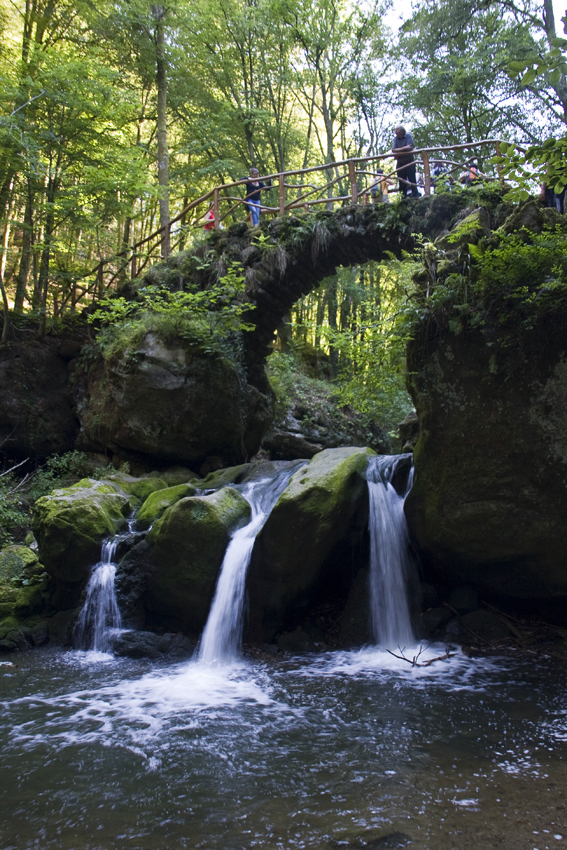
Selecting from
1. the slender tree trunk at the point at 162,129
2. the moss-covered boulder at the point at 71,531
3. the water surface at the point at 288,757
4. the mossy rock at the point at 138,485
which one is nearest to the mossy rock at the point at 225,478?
the mossy rock at the point at 138,485

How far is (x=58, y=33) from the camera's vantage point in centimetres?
1644

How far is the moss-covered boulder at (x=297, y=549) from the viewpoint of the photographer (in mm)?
6871

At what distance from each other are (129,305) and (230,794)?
10.4 meters

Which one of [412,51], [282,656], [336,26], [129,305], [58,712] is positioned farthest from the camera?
[336,26]

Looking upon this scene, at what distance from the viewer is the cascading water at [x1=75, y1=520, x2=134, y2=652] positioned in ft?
22.9

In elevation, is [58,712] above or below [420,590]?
below

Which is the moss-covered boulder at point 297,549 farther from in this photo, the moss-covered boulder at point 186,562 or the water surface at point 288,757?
the water surface at point 288,757

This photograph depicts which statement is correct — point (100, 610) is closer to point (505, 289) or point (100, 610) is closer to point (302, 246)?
point (505, 289)

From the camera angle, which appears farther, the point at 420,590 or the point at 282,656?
the point at 420,590

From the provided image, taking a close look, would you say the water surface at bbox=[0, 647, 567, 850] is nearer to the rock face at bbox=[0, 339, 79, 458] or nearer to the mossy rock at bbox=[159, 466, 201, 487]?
the mossy rock at bbox=[159, 466, 201, 487]

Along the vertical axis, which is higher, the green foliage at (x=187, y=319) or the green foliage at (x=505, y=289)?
the green foliage at (x=187, y=319)

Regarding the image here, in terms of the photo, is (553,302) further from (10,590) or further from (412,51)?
(412,51)

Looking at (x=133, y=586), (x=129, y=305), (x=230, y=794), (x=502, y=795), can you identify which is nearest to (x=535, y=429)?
(x=502, y=795)

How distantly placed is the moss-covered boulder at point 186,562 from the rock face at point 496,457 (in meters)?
2.91
